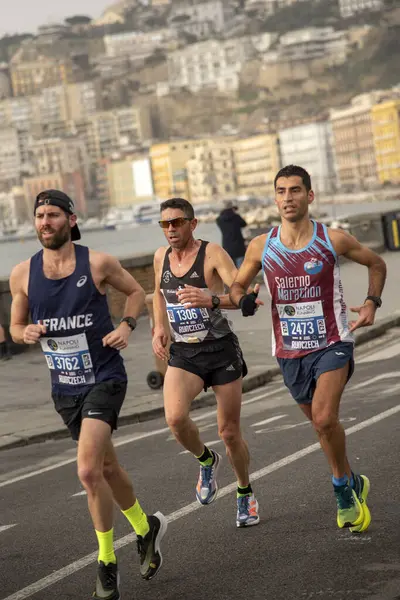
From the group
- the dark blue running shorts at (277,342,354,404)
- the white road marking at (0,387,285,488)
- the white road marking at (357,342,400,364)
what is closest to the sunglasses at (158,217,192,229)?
the dark blue running shorts at (277,342,354,404)

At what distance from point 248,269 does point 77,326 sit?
3.62 ft

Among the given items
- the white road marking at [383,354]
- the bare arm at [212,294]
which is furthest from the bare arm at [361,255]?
the white road marking at [383,354]

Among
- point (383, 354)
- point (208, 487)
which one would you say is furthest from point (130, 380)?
point (208, 487)

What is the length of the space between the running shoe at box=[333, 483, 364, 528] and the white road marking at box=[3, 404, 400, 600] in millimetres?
1073

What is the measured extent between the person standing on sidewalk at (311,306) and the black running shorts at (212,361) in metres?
0.53

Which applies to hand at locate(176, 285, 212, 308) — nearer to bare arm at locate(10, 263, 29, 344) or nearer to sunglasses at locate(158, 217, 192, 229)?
→ sunglasses at locate(158, 217, 192, 229)

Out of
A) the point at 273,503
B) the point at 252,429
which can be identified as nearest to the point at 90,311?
the point at 273,503

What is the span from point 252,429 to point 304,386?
4320 millimetres

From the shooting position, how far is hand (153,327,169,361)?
7742mm

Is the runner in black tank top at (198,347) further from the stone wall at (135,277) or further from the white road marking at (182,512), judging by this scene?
the stone wall at (135,277)

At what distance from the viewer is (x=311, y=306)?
281 inches

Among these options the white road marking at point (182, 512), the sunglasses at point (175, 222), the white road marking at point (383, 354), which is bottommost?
the white road marking at point (383, 354)

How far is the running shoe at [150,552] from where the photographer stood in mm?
6414

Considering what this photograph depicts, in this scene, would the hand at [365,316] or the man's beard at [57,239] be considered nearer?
the man's beard at [57,239]
